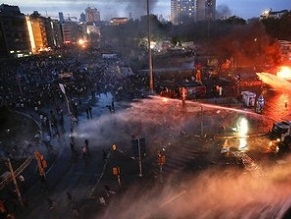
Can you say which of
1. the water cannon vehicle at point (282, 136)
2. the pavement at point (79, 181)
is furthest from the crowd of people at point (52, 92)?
the water cannon vehicle at point (282, 136)

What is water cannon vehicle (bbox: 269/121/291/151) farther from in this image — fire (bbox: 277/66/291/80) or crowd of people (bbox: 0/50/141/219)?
fire (bbox: 277/66/291/80)

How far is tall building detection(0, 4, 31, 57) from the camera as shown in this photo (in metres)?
85.7

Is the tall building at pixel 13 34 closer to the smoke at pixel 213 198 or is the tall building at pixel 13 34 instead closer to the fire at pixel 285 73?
the fire at pixel 285 73

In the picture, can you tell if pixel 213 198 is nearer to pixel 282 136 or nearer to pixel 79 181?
pixel 79 181

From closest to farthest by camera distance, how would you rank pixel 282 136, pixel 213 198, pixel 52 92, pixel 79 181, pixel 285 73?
pixel 213 198
pixel 79 181
pixel 282 136
pixel 52 92
pixel 285 73

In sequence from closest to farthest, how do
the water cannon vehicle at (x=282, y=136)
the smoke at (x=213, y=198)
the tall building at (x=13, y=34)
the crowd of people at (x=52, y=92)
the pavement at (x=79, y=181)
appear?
1. the smoke at (x=213, y=198)
2. the pavement at (x=79, y=181)
3. the water cannon vehicle at (x=282, y=136)
4. the crowd of people at (x=52, y=92)
5. the tall building at (x=13, y=34)

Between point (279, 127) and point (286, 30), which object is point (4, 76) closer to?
point (279, 127)

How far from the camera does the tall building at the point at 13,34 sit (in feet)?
281

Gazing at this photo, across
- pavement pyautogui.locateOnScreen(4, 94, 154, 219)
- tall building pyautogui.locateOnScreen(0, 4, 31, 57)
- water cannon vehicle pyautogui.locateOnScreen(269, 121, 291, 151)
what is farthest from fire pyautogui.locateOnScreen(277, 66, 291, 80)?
tall building pyautogui.locateOnScreen(0, 4, 31, 57)

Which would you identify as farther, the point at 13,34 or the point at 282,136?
the point at 13,34

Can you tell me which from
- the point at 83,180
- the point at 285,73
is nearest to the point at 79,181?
the point at 83,180

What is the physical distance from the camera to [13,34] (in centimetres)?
9188

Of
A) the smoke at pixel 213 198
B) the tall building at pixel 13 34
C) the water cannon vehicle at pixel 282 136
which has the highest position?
the tall building at pixel 13 34

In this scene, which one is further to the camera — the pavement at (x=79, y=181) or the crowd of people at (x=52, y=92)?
the crowd of people at (x=52, y=92)
